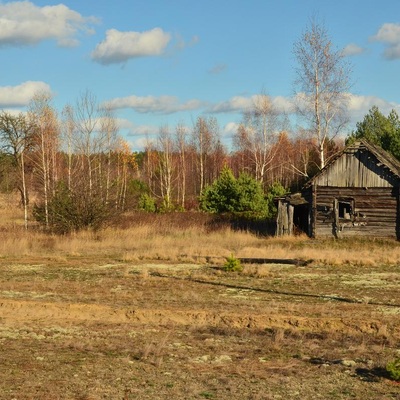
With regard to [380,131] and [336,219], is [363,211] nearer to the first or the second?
[336,219]

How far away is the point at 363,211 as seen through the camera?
33.7m

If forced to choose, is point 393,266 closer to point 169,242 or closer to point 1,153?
point 169,242

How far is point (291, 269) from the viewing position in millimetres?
22438

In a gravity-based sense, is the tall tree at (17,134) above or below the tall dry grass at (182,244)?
above

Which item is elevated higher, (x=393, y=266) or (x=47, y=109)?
(x=47, y=109)

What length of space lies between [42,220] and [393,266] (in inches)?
883

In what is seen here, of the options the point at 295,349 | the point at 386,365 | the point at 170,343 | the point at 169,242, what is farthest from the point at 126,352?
the point at 169,242

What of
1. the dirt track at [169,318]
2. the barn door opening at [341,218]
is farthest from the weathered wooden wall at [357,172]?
the dirt track at [169,318]

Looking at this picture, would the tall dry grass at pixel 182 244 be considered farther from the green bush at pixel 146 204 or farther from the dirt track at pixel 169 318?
the dirt track at pixel 169 318

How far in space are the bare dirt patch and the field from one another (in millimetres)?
31

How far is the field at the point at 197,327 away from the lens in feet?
29.3

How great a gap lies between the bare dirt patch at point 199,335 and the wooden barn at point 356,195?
42.3 feet

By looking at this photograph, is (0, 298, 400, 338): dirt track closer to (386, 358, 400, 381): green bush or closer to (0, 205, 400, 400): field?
(0, 205, 400, 400): field

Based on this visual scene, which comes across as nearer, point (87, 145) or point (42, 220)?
point (42, 220)
